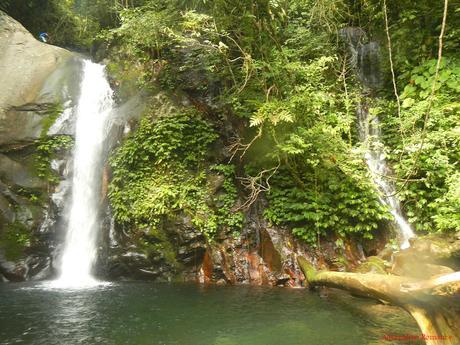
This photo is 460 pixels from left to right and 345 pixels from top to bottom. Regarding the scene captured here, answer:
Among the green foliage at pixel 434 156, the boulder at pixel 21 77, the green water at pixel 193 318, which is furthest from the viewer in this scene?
the boulder at pixel 21 77

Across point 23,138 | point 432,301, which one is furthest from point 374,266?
point 23,138

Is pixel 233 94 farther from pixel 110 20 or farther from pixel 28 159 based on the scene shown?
pixel 110 20

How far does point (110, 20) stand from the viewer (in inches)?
595

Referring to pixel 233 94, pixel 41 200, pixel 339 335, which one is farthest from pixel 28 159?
pixel 339 335

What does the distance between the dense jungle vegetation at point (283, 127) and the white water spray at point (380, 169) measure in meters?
0.22

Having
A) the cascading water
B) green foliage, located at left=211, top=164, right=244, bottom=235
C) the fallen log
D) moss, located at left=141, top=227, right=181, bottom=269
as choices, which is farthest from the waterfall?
moss, located at left=141, top=227, right=181, bottom=269

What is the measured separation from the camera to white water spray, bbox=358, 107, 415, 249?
7.57m

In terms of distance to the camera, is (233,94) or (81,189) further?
(81,189)

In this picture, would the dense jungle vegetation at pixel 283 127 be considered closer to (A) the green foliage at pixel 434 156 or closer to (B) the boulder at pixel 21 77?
(A) the green foliage at pixel 434 156

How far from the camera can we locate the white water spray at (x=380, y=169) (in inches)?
298

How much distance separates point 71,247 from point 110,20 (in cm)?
1056

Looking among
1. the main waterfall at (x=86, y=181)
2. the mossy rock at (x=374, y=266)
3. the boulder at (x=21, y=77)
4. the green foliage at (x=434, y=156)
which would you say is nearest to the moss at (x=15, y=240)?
the main waterfall at (x=86, y=181)

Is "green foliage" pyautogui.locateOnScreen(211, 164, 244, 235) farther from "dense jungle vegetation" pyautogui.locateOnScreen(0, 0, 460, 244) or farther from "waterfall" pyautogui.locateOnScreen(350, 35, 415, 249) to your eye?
"waterfall" pyautogui.locateOnScreen(350, 35, 415, 249)

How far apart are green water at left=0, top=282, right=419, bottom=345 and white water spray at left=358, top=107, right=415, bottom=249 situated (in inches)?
96.4
